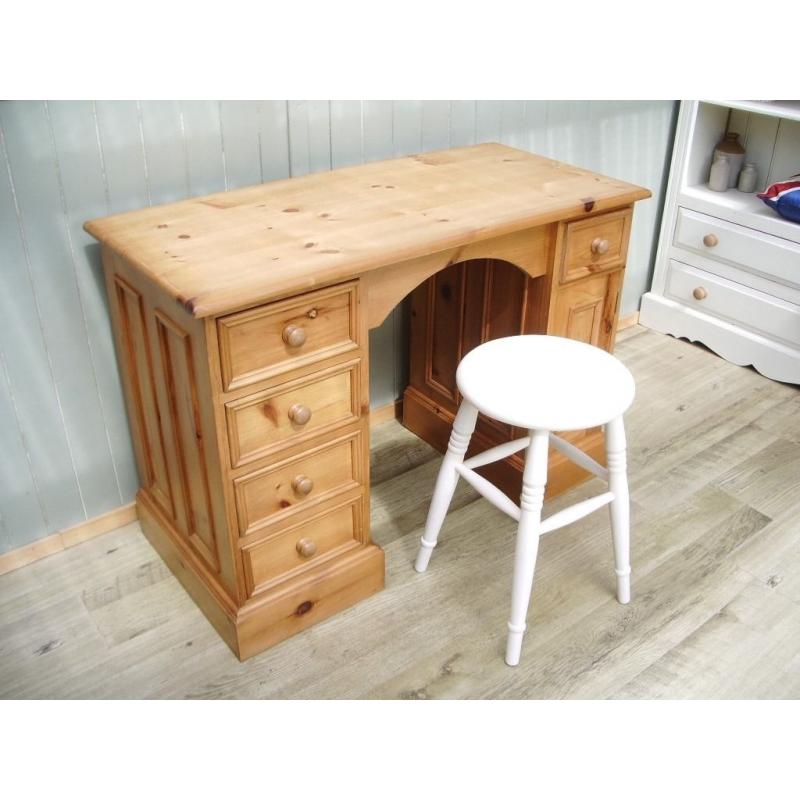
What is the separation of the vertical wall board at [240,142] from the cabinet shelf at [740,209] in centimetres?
154

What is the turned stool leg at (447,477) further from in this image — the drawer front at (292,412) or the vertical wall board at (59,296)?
the vertical wall board at (59,296)

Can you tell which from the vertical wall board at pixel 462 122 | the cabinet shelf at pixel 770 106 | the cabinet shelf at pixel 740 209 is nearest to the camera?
the vertical wall board at pixel 462 122

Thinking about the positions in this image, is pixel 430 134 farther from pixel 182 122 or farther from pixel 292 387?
pixel 292 387

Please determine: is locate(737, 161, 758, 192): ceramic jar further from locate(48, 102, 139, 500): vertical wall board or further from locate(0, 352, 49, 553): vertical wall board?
locate(0, 352, 49, 553): vertical wall board

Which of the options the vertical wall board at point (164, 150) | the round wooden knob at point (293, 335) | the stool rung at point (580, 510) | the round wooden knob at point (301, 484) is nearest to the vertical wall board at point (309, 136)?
the vertical wall board at point (164, 150)

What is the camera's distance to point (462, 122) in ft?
7.49

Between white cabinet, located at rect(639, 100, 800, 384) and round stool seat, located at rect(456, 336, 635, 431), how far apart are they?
1.18m

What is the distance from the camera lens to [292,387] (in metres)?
1.58

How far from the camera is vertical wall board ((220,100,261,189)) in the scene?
1878 millimetres

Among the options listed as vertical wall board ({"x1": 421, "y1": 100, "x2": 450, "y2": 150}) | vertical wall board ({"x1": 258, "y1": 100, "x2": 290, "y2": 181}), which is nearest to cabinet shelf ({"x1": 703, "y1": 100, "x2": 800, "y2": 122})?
vertical wall board ({"x1": 421, "y1": 100, "x2": 450, "y2": 150})

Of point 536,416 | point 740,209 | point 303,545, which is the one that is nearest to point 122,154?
point 303,545

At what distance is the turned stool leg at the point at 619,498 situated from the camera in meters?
1.75

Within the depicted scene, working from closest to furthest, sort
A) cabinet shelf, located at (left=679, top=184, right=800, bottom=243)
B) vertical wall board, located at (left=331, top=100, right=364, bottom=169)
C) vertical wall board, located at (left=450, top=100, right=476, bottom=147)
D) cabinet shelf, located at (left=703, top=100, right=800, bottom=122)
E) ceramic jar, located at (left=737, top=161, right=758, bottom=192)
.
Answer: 1. vertical wall board, located at (left=331, top=100, right=364, bottom=169)
2. vertical wall board, located at (left=450, top=100, right=476, bottom=147)
3. cabinet shelf, located at (left=703, top=100, right=800, bottom=122)
4. cabinet shelf, located at (left=679, top=184, right=800, bottom=243)
5. ceramic jar, located at (left=737, top=161, right=758, bottom=192)

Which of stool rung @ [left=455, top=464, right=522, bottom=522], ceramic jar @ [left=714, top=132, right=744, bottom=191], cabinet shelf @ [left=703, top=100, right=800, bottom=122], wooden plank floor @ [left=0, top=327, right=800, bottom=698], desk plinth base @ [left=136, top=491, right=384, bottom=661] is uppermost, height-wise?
cabinet shelf @ [left=703, top=100, right=800, bottom=122]
